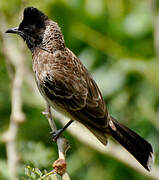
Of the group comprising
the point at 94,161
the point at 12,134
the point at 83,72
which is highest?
the point at 83,72

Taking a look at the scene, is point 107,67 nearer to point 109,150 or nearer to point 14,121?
point 109,150

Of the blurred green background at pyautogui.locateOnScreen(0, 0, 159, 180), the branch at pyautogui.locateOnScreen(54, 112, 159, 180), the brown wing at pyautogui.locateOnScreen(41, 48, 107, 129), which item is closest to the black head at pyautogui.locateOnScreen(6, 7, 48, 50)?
the brown wing at pyautogui.locateOnScreen(41, 48, 107, 129)

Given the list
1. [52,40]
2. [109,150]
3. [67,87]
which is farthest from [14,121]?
[109,150]

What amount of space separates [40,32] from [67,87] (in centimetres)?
59

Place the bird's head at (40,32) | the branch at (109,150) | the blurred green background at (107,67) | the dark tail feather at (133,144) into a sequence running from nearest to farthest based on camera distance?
1. the dark tail feather at (133,144)
2. the bird's head at (40,32)
3. the branch at (109,150)
4. the blurred green background at (107,67)

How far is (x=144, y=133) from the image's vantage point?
5660 millimetres

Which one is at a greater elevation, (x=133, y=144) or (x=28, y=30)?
(x=28, y=30)

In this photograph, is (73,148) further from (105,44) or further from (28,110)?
(105,44)

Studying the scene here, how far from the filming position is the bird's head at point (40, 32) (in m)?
4.72

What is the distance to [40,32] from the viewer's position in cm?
481

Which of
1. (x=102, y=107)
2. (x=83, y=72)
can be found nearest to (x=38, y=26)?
(x=83, y=72)

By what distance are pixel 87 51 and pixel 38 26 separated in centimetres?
139

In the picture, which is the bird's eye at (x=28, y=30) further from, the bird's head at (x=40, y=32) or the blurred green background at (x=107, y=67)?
the blurred green background at (x=107, y=67)

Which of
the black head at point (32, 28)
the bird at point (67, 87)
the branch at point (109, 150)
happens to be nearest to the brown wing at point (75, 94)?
the bird at point (67, 87)
